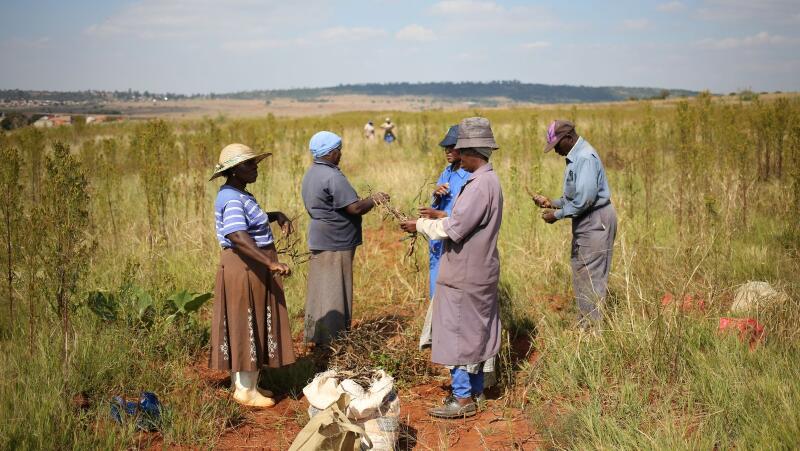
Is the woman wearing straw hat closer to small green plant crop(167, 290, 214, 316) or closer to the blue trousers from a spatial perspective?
small green plant crop(167, 290, 214, 316)

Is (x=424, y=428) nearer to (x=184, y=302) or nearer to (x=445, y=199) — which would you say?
(x=445, y=199)

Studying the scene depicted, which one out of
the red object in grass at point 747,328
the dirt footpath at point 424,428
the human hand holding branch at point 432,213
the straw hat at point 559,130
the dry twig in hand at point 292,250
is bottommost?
the dirt footpath at point 424,428

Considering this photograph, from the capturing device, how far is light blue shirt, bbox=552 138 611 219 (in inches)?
175

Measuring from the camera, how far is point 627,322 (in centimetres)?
432

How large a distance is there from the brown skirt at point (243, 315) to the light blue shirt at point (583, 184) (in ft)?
7.24

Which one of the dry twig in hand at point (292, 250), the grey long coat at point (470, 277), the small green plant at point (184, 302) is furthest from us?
the small green plant at point (184, 302)

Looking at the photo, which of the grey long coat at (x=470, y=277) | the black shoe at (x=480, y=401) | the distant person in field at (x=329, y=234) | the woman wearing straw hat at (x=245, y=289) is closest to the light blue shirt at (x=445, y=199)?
the distant person in field at (x=329, y=234)

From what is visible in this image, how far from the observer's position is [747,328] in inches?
162

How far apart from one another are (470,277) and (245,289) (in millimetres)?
1441

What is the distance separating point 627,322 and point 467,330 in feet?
4.36

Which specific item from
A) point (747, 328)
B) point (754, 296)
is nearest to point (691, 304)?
point (754, 296)

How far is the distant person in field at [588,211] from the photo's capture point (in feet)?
14.6

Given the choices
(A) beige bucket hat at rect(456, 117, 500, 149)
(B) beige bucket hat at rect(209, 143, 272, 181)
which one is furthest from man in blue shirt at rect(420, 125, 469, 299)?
(B) beige bucket hat at rect(209, 143, 272, 181)

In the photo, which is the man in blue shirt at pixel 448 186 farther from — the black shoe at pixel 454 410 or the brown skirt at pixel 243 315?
the brown skirt at pixel 243 315
